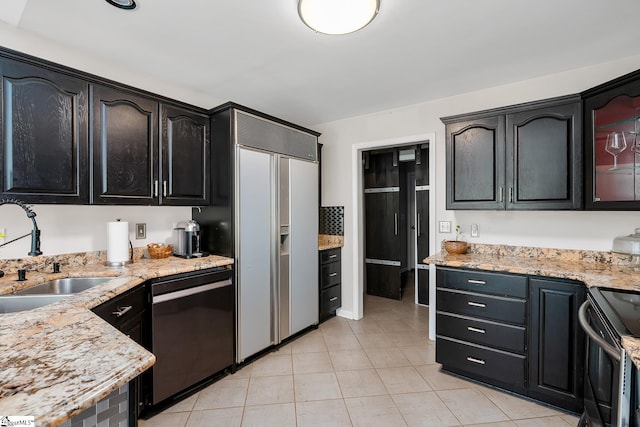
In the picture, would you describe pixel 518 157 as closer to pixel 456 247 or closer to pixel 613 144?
pixel 613 144

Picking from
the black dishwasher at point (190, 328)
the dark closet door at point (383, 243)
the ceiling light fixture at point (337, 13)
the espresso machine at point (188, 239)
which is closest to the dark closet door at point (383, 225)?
the dark closet door at point (383, 243)

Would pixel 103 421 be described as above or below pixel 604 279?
below

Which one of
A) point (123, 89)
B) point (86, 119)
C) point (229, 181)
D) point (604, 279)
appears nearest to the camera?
point (604, 279)

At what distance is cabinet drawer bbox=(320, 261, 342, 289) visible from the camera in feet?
11.1

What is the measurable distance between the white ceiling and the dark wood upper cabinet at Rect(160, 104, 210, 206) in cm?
40

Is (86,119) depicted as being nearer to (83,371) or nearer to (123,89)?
(123,89)

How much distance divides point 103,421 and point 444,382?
2256mm

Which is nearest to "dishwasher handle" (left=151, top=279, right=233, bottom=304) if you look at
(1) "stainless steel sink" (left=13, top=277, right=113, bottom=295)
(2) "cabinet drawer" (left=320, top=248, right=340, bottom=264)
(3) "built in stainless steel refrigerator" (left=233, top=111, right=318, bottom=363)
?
(3) "built in stainless steel refrigerator" (left=233, top=111, right=318, bottom=363)

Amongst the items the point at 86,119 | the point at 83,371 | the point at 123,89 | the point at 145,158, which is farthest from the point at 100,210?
the point at 83,371

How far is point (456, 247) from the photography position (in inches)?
105

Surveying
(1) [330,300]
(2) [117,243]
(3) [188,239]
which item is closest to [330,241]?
(1) [330,300]

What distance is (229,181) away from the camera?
2393mm

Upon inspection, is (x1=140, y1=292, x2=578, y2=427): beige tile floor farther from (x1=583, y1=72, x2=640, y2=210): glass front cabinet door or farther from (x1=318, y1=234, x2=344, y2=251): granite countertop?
(x1=583, y1=72, x2=640, y2=210): glass front cabinet door

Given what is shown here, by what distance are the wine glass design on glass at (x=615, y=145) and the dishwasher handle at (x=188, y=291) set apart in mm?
2865
